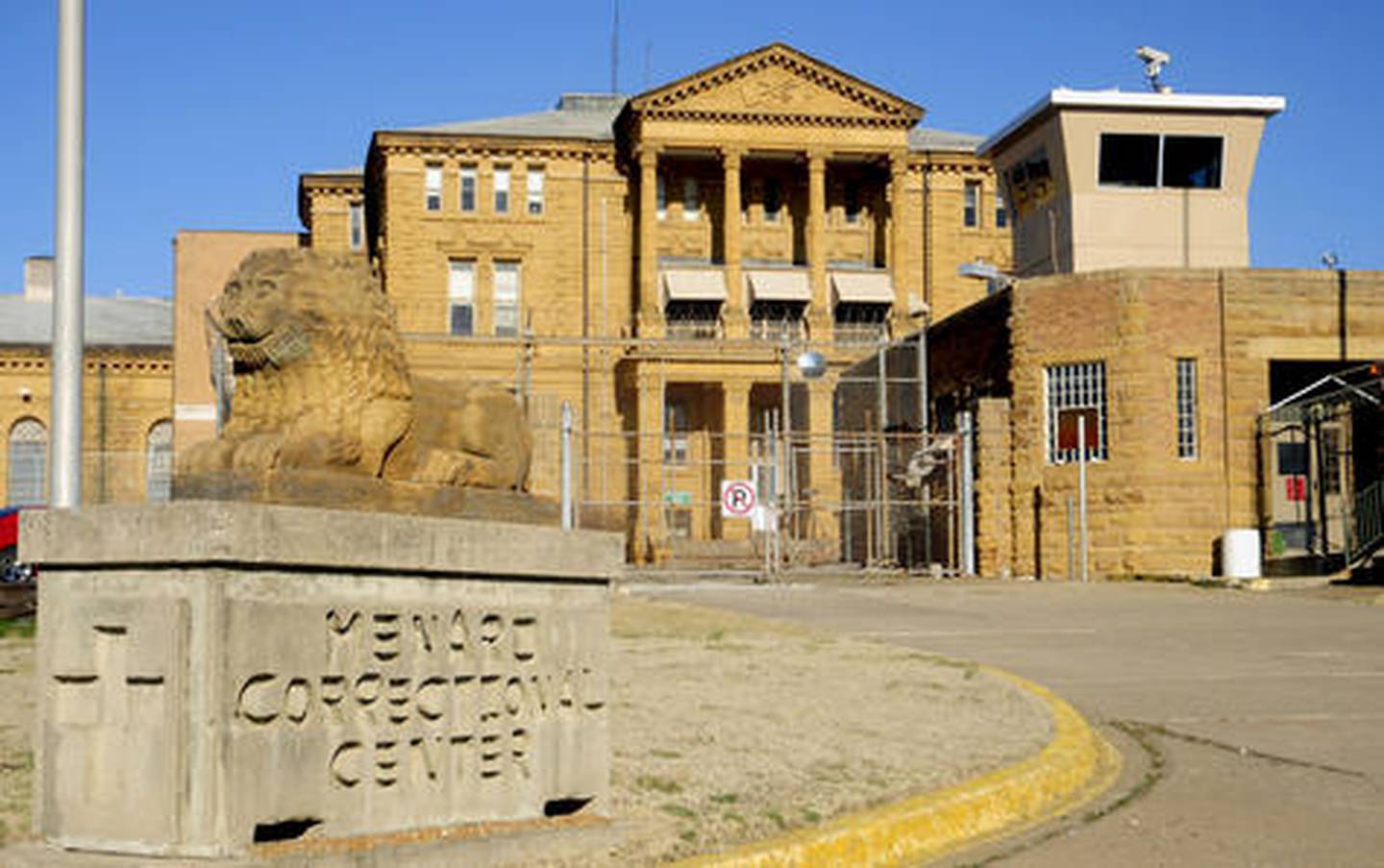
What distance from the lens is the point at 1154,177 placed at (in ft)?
111

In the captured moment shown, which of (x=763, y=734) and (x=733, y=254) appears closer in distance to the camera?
(x=763, y=734)

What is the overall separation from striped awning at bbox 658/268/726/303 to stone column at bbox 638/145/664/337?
0.63 m

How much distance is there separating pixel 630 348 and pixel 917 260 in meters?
11.8

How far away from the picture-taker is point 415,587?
18.2 ft

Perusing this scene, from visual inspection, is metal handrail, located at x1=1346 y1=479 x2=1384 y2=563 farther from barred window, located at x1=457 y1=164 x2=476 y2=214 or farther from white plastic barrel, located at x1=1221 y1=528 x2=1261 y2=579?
barred window, located at x1=457 y1=164 x2=476 y2=214

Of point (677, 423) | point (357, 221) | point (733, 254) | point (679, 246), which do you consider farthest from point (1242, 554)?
point (357, 221)

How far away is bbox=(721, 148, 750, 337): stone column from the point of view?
55531 mm

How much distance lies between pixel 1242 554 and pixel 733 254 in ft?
99.4

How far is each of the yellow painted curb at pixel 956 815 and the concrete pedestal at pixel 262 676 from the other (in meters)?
1.14

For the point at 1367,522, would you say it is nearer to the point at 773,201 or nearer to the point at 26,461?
the point at 773,201

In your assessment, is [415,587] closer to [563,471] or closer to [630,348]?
[563,471]

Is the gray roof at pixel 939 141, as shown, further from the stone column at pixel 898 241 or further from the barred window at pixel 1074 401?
the barred window at pixel 1074 401

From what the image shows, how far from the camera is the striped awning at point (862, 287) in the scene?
2240 inches

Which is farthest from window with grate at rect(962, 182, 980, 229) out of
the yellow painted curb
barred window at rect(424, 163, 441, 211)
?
the yellow painted curb
